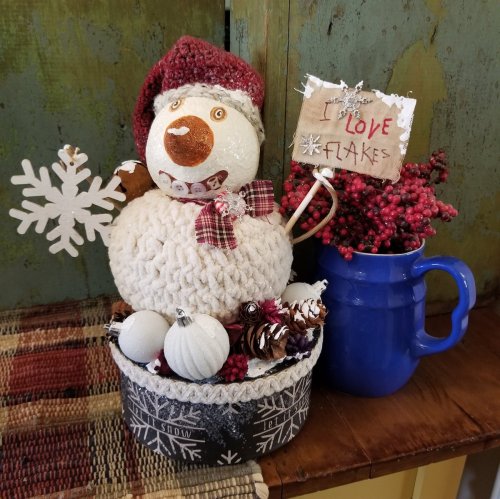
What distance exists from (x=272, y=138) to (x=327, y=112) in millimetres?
141

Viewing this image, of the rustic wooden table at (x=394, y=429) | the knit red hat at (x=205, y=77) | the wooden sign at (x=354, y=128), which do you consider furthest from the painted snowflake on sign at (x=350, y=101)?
the rustic wooden table at (x=394, y=429)

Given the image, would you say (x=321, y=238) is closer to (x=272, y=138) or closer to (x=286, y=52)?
(x=272, y=138)

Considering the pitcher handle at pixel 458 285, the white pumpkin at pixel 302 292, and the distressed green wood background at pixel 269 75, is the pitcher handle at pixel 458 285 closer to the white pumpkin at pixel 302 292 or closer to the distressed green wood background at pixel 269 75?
the white pumpkin at pixel 302 292

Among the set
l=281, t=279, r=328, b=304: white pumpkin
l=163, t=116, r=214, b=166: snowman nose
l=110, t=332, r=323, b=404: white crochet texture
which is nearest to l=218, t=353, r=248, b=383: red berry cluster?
l=110, t=332, r=323, b=404: white crochet texture

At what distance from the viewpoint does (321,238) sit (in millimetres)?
741

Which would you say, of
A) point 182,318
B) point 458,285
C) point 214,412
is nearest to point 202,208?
point 182,318

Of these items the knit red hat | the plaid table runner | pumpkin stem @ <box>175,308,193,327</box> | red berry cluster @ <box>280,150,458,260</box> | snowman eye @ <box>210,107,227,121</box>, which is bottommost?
the plaid table runner

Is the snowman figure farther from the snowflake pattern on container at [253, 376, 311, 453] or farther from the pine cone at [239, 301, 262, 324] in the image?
the snowflake pattern on container at [253, 376, 311, 453]

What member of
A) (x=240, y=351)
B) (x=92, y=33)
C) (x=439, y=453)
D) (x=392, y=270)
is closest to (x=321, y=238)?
(x=392, y=270)

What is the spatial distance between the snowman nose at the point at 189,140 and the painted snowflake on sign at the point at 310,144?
0.13 m

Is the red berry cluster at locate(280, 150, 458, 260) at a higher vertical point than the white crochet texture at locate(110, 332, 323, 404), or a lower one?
higher

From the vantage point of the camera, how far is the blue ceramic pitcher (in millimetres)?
692

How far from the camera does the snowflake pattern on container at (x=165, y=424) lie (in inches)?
24.0

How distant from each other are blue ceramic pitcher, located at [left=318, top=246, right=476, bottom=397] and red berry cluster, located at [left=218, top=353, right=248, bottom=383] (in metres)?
0.20
